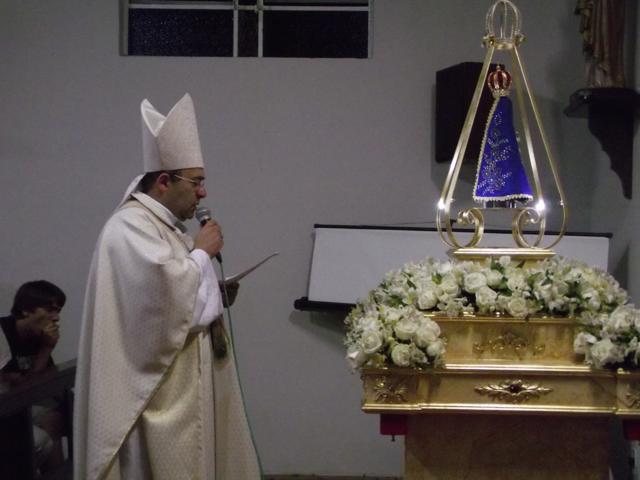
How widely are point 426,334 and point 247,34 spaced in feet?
10.3

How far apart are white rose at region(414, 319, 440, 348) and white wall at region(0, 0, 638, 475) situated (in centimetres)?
242

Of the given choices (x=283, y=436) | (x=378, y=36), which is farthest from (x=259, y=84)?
(x=283, y=436)

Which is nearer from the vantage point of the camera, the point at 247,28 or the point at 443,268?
the point at 443,268

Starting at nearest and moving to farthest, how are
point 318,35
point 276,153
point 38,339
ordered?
point 38,339 → point 276,153 → point 318,35

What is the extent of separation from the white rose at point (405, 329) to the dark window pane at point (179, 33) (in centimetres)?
304

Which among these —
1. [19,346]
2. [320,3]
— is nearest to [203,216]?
[19,346]

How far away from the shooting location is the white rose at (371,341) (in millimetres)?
2227

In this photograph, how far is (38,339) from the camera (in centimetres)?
377

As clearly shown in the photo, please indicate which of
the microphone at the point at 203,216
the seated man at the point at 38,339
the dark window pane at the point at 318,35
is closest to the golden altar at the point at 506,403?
the microphone at the point at 203,216

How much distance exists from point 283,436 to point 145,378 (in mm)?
2092

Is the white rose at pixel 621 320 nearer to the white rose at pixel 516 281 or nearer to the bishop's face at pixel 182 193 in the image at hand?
the white rose at pixel 516 281

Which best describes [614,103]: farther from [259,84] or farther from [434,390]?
[434,390]

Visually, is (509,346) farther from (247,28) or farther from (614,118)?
(247,28)

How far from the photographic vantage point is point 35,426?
11.5ft
